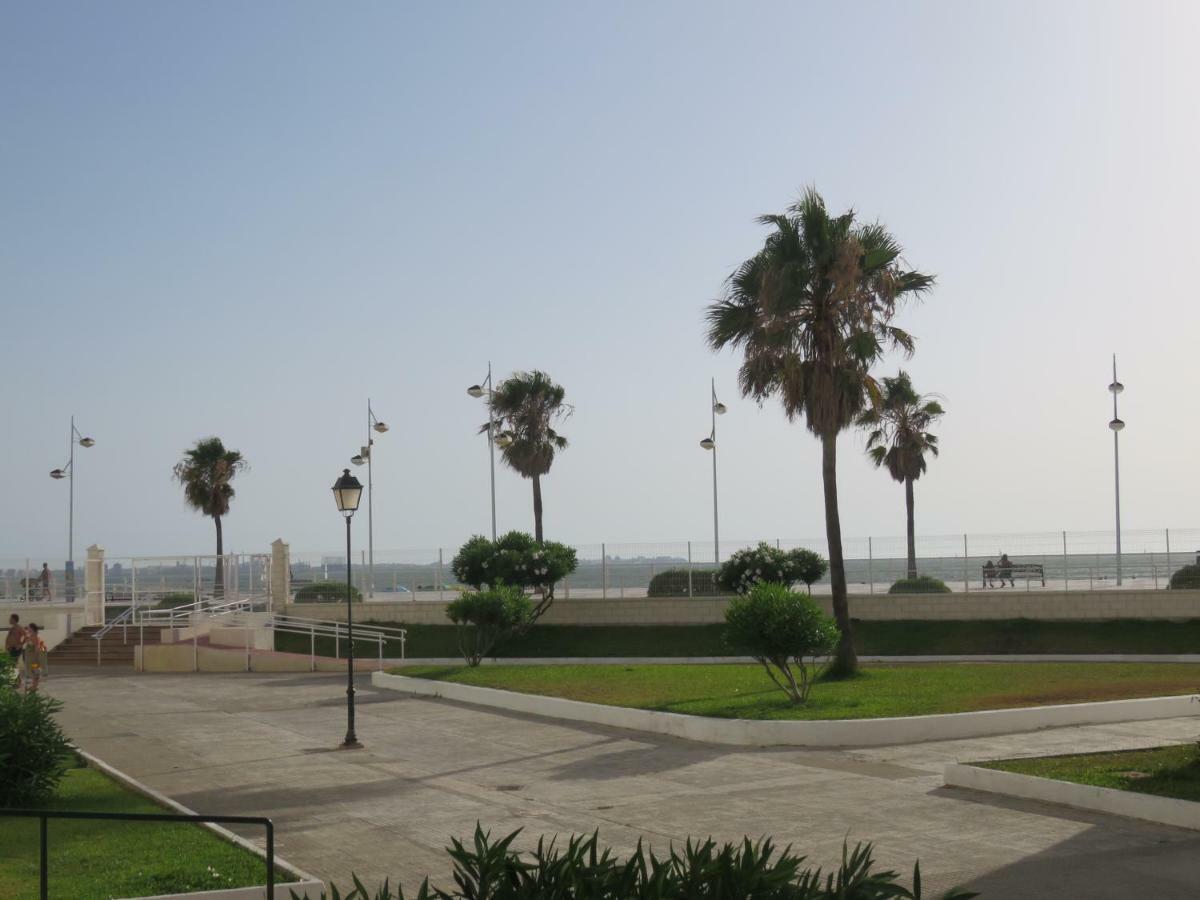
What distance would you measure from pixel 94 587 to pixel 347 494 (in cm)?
2544

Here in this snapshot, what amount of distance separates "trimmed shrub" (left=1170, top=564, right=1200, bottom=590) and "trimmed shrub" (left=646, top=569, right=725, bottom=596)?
42.2 ft

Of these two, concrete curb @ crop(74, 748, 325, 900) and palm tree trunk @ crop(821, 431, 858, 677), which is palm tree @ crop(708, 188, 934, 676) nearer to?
palm tree trunk @ crop(821, 431, 858, 677)

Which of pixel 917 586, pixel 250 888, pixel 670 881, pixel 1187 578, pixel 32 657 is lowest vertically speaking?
pixel 250 888

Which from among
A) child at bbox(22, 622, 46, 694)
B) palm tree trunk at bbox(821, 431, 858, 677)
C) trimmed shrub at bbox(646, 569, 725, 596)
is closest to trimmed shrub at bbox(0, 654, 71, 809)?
child at bbox(22, 622, 46, 694)

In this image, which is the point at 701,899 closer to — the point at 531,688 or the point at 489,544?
the point at 531,688

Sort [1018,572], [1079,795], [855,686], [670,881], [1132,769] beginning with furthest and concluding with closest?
[1018,572]
[855,686]
[1132,769]
[1079,795]
[670,881]

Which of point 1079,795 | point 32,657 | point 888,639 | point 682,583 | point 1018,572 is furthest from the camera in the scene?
point 682,583

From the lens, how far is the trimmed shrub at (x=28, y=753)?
12.5 metres

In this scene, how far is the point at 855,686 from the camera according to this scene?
2273 cm

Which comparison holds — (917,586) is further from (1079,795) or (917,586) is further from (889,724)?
(1079,795)

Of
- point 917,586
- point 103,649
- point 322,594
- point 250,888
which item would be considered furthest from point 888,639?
point 250,888

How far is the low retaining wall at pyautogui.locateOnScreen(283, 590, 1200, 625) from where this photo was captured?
108 feet

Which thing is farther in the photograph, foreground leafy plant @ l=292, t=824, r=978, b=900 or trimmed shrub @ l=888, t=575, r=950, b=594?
trimmed shrub @ l=888, t=575, r=950, b=594

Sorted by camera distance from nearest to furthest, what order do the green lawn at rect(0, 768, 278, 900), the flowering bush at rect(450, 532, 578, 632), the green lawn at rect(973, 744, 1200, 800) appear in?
the green lawn at rect(0, 768, 278, 900) → the green lawn at rect(973, 744, 1200, 800) → the flowering bush at rect(450, 532, 578, 632)
